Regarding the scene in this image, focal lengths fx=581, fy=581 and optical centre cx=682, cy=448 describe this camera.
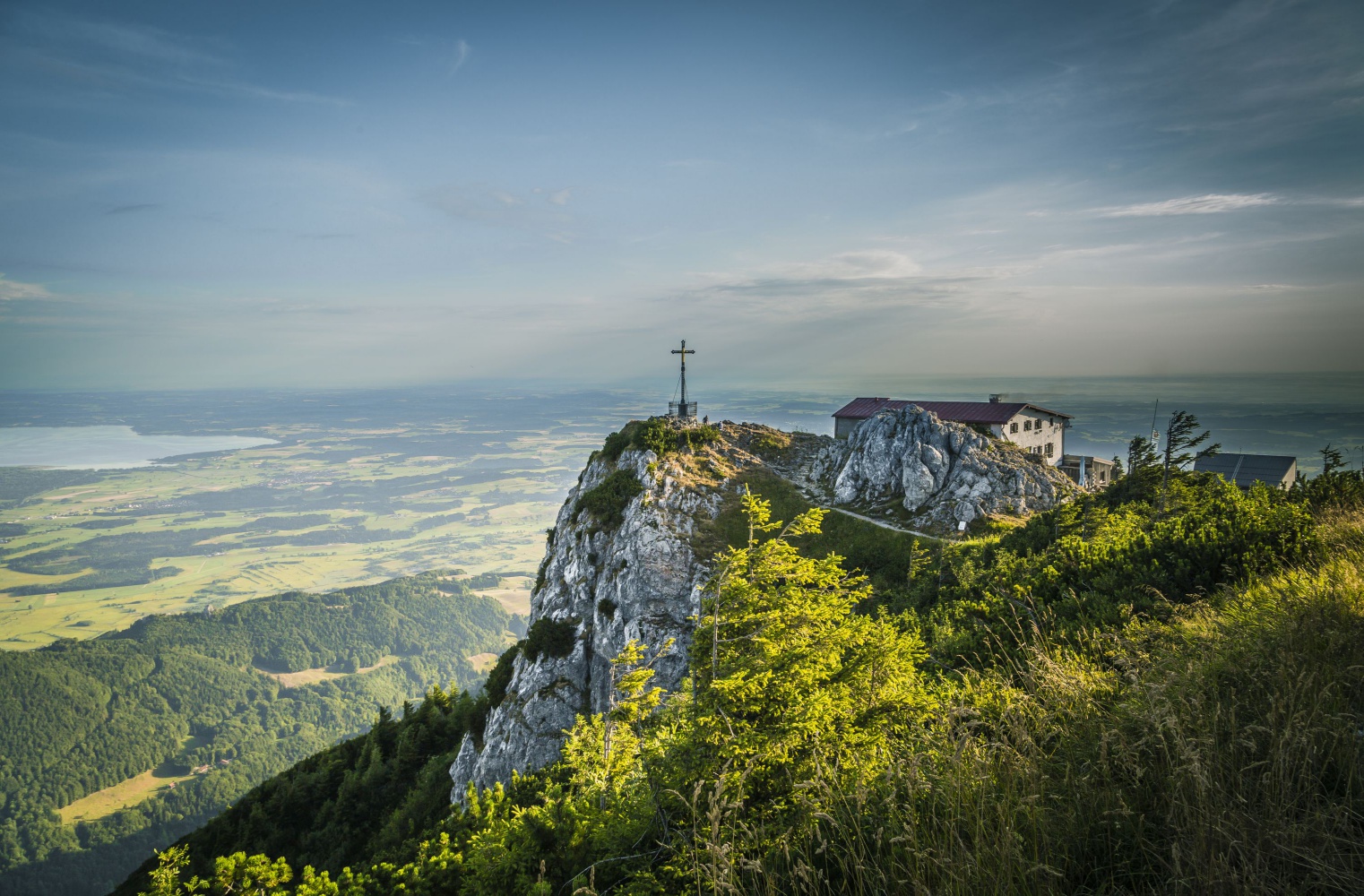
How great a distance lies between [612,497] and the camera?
4544 cm

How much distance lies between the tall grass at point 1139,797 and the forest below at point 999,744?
0.03 meters

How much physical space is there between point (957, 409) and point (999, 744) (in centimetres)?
5612

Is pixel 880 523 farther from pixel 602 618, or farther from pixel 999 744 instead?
pixel 999 744

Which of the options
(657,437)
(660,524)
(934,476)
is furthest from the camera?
(657,437)

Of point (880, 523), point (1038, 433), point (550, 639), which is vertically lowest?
point (550, 639)

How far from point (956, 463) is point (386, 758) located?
49.9 metres

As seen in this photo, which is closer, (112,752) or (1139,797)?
(1139,797)

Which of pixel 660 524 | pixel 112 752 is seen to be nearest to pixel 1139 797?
pixel 660 524

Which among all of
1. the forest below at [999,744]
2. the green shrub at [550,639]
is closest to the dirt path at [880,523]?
the forest below at [999,744]

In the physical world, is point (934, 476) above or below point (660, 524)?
above

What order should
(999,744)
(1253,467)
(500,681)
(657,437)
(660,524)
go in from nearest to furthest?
(999,744), (660,524), (500,681), (1253,467), (657,437)

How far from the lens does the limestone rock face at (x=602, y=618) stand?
122ft

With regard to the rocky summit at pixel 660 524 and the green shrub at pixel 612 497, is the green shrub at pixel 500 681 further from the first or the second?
the green shrub at pixel 612 497

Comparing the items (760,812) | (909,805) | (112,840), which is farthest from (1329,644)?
(112,840)
